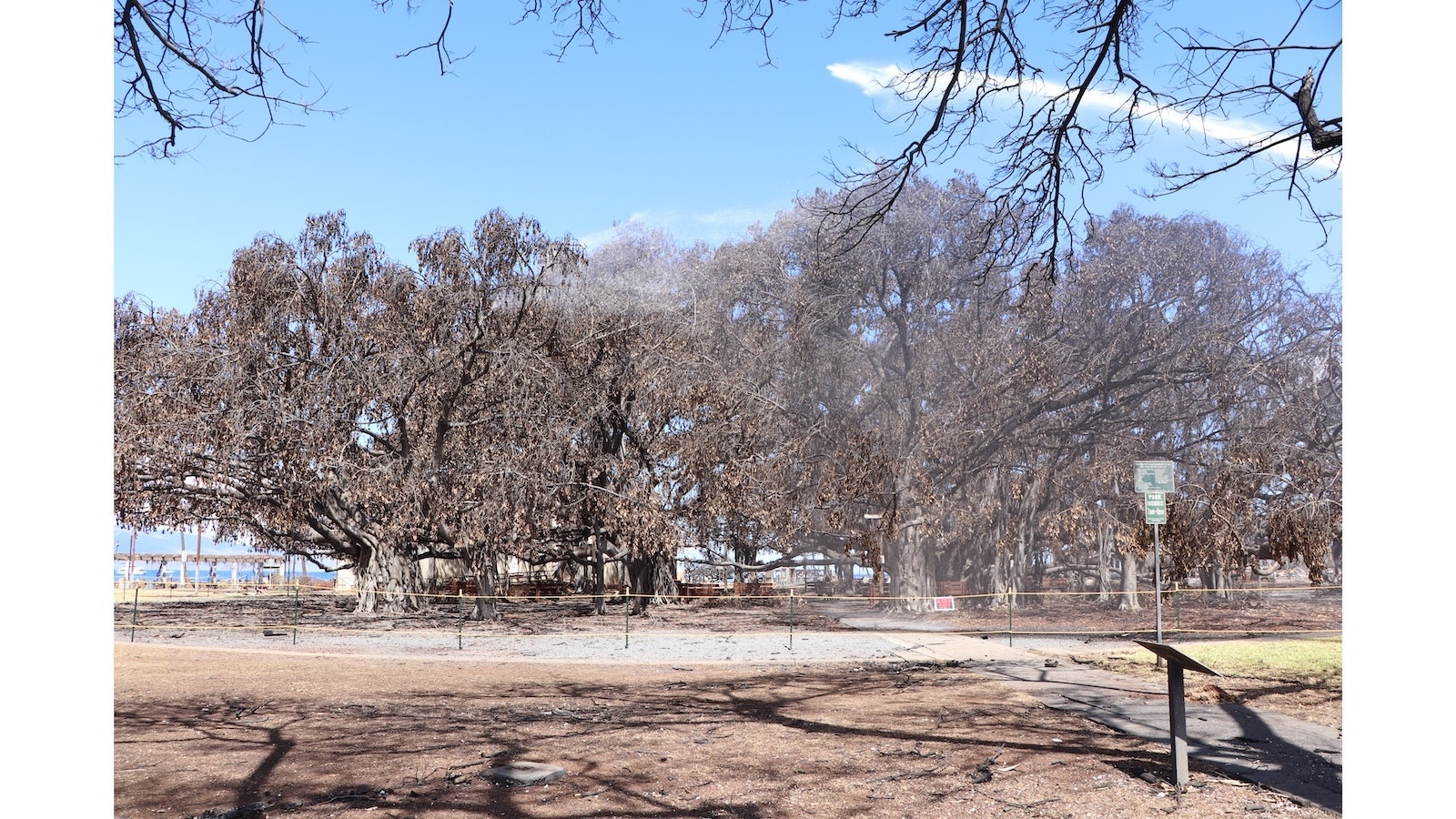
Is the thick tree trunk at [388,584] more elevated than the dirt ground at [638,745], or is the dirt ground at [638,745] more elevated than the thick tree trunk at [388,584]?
the dirt ground at [638,745]

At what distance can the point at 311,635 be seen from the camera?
20.8 meters

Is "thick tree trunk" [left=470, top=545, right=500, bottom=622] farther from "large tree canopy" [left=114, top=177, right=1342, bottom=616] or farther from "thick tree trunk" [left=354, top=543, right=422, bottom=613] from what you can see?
"thick tree trunk" [left=354, top=543, right=422, bottom=613]

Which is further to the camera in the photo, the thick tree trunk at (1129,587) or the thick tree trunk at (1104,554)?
the thick tree trunk at (1104,554)

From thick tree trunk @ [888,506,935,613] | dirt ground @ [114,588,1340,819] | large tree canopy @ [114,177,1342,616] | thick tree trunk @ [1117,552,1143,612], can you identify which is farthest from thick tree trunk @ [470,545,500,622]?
thick tree trunk @ [1117,552,1143,612]

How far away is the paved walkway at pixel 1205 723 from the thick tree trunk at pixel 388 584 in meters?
14.1

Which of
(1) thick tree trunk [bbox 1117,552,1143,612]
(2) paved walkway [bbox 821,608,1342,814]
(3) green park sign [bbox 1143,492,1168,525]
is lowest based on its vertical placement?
(1) thick tree trunk [bbox 1117,552,1143,612]

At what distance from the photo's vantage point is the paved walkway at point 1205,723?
625 centimetres

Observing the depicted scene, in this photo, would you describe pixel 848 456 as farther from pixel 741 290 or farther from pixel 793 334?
pixel 741 290

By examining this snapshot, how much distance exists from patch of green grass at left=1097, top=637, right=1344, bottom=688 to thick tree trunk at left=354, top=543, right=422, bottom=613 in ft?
55.1

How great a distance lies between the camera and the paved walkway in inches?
246

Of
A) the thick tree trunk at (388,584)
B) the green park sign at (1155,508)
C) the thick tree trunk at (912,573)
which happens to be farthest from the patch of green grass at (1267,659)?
the thick tree trunk at (388,584)

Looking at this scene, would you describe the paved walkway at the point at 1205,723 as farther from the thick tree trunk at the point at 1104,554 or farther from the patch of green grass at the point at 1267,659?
the thick tree trunk at the point at 1104,554

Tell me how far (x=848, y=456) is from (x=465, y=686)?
13205 mm

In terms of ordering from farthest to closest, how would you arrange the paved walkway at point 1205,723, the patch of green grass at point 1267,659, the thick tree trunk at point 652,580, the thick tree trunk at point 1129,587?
1. the thick tree trunk at point 652,580
2. the thick tree trunk at point 1129,587
3. the patch of green grass at point 1267,659
4. the paved walkway at point 1205,723
